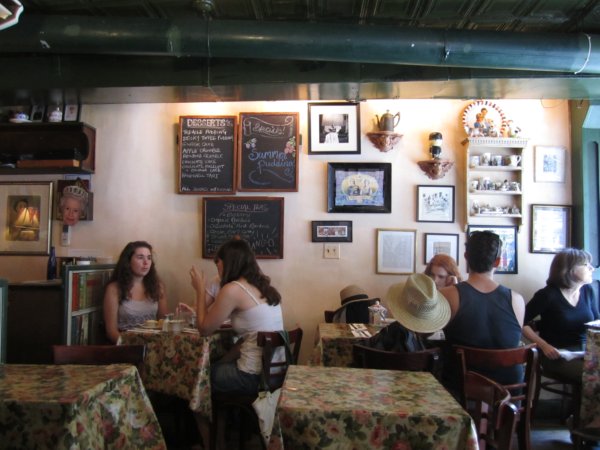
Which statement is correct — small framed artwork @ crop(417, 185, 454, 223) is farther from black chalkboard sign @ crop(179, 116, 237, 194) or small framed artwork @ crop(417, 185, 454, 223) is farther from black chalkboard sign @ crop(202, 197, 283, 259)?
black chalkboard sign @ crop(179, 116, 237, 194)

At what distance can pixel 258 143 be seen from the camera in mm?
4027

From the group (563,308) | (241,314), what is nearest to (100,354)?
(241,314)

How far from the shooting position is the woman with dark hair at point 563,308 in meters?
3.38

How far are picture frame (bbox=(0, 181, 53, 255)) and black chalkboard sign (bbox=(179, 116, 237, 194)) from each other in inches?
51.4

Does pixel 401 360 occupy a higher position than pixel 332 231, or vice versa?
pixel 332 231

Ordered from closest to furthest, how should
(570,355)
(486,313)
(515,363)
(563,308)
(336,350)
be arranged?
(515,363) < (486,313) < (336,350) < (570,355) < (563,308)

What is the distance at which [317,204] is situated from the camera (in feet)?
13.2

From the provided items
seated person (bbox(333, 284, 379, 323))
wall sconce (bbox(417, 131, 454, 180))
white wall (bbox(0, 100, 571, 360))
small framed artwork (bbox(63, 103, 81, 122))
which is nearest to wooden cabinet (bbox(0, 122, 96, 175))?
small framed artwork (bbox(63, 103, 81, 122))

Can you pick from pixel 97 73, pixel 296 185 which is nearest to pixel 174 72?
pixel 97 73

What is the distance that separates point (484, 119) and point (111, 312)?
138 inches

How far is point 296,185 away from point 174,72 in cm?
137

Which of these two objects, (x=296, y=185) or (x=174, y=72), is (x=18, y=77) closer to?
(x=174, y=72)

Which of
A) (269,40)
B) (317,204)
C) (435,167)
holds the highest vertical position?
(269,40)

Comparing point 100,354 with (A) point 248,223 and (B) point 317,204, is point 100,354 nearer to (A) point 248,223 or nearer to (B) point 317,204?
(A) point 248,223
